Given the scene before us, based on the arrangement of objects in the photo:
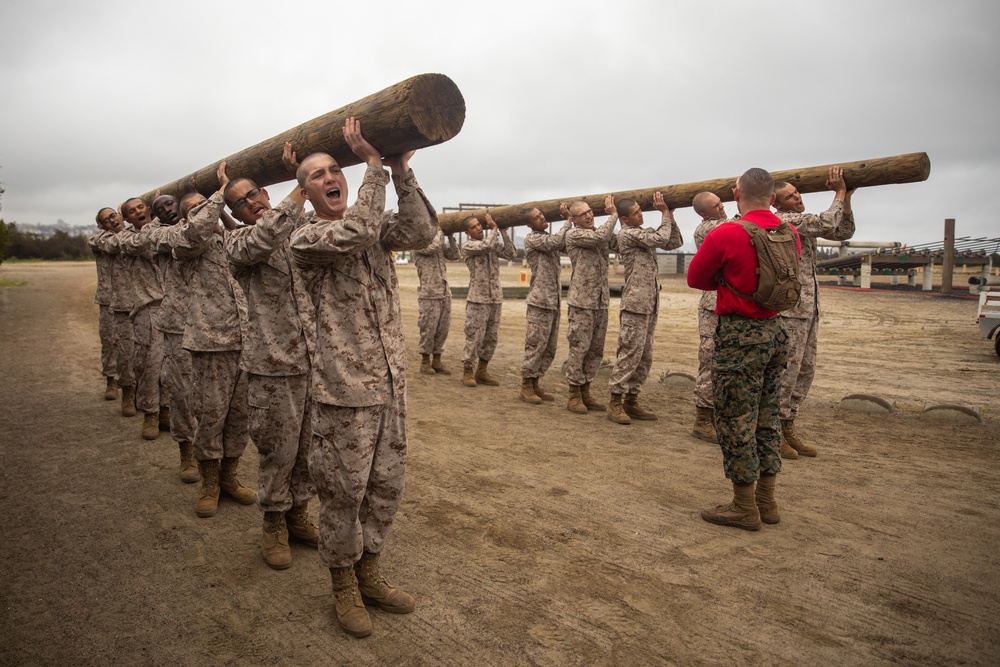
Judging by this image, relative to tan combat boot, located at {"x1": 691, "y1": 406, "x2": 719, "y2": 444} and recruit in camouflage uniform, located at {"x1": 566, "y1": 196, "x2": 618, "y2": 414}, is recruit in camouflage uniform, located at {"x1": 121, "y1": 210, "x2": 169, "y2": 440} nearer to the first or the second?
recruit in camouflage uniform, located at {"x1": 566, "y1": 196, "x2": 618, "y2": 414}

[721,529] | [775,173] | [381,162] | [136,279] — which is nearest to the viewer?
[381,162]

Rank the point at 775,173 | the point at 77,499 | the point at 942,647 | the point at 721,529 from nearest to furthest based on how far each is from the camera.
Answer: the point at 942,647, the point at 721,529, the point at 77,499, the point at 775,173

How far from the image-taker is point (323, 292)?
10.0ft

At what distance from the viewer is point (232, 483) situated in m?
4.62

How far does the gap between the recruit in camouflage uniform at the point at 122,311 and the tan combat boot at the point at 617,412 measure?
17.4 ft

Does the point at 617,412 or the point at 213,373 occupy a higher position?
the point at 213,373

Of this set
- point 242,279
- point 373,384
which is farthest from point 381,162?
point 242,279

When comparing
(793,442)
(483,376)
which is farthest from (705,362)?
(483,376)

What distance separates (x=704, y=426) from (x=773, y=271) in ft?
9.05

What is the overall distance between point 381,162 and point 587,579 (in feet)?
8.04

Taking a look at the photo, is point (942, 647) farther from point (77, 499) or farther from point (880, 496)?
point (77, 499)

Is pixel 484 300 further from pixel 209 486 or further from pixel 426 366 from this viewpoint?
pixel 209 486

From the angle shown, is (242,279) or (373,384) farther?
(242,279)

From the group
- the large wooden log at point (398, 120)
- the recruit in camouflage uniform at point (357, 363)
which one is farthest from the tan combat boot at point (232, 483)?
the large wooden log at point (398, 120)
